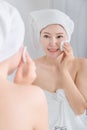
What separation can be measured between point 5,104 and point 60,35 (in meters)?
0.86

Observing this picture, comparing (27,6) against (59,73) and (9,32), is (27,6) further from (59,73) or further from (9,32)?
(9,32)

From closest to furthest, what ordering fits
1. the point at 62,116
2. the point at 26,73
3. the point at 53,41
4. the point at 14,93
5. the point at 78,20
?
1. the point at 14,93
2. the point at 26,73
3. the point at 62,116
4. the point at 53,41
5. the point at 78,20

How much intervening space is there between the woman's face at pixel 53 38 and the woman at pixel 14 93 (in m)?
0.71

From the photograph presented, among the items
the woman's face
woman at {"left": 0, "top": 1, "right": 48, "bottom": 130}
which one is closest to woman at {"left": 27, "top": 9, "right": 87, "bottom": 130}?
the woman's face

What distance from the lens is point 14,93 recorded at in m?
0.74

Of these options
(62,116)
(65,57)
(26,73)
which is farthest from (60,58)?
(26,73)

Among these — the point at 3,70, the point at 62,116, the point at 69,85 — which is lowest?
the point at 62,116

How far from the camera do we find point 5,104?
719 mm

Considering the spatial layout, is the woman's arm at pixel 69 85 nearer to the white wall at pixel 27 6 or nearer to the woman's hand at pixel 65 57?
the woman's hand at pixel 65 57

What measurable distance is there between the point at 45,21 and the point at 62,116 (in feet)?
1.72

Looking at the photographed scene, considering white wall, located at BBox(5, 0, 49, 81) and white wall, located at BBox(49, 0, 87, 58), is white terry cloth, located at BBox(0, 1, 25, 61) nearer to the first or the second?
white wall, located at BBox(49, 0, 87, 58)

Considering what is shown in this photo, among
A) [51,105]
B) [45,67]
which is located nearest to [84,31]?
[45,67]

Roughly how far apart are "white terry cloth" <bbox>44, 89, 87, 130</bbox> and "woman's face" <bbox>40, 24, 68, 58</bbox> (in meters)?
0.22

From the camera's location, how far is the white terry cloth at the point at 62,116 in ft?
4.47
